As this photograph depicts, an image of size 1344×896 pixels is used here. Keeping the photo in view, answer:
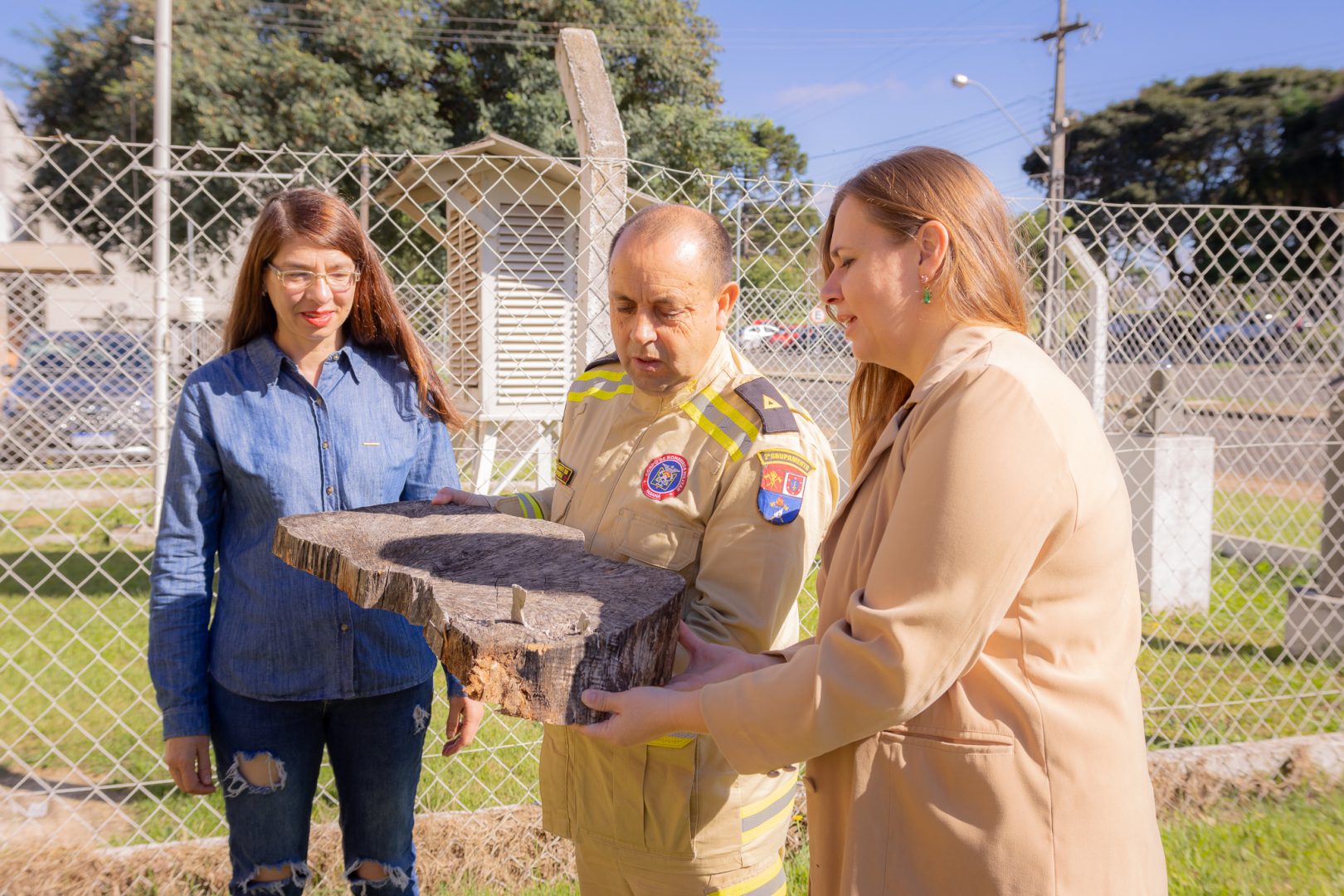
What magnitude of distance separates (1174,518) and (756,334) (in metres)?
3.52

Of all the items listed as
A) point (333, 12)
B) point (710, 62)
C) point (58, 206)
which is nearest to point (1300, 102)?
point (710, 62)

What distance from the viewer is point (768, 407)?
1.88 meters

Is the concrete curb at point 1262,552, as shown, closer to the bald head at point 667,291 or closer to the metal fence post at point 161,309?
the bald head at point 667,291

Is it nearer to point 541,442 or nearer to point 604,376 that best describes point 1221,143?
point 541,442

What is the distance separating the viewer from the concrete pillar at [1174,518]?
6.40m

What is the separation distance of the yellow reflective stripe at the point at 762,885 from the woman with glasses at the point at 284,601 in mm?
824

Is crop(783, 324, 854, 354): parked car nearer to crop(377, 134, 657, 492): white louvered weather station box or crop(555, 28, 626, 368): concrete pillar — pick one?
crop(377, 134, 657, 492): white louvered weather station box

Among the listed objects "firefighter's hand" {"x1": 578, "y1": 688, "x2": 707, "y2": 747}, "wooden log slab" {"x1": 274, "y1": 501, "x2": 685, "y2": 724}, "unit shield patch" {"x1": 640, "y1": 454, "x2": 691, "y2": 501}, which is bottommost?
"firefighter's hand" {"x1": 578, "y1": 688, "x2": 707, "y2": 747}

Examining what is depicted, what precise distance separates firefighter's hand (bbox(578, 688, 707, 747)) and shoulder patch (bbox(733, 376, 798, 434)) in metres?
0.58

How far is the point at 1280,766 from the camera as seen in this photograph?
12.5 feet

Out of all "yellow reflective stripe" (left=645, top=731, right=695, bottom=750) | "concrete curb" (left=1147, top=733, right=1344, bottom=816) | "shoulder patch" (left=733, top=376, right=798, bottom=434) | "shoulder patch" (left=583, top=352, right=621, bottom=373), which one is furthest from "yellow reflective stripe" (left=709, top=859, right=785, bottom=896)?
"concrete curb" (left=1147, top=733, right=1344, bottom=816)

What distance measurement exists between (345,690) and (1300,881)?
3.01m

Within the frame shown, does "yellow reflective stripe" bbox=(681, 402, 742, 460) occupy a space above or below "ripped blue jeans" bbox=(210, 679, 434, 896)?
above

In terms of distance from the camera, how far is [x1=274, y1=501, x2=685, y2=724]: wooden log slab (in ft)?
4.69
